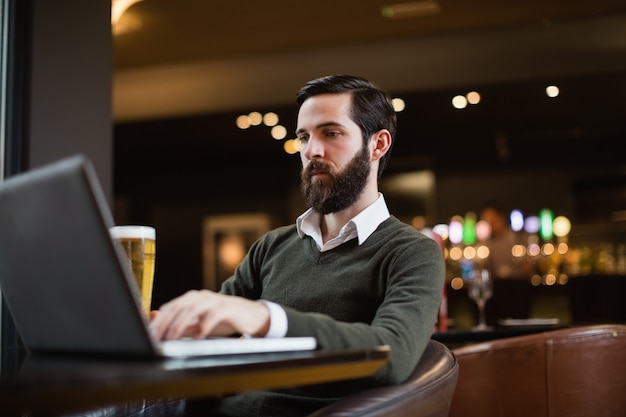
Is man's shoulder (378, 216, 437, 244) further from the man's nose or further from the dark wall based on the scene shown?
the dark wall

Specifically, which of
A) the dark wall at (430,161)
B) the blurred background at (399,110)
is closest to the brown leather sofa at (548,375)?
the blurred background at (399,110)

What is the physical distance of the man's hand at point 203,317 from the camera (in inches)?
40.9

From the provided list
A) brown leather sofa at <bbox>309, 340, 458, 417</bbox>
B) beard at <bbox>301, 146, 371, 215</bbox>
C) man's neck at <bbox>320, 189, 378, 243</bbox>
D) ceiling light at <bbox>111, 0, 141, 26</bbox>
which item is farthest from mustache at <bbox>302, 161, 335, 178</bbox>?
ceiling light at <bbox>111, 0, 141, 26</bbox>

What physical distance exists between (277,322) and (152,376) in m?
0.36

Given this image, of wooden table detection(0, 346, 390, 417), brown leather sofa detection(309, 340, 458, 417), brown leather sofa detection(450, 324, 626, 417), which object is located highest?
wooden table detection(0, 346, 390, 417)

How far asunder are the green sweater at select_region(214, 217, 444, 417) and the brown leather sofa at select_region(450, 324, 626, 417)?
0.71m

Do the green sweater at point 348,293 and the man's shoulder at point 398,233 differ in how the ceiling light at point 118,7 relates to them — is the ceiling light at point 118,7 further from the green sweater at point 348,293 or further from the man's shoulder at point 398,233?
the man's shoulder at point 398,233

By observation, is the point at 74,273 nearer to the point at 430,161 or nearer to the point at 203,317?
the point at 203,317

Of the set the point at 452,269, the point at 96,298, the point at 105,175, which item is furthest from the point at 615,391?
the point at 452,269

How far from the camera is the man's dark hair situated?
1804mm

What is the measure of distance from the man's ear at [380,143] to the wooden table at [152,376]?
2.93 ft

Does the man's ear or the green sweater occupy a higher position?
the man's ear

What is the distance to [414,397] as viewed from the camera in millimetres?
1251

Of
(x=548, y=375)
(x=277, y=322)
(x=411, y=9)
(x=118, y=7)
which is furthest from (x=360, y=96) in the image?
(x=411, y=9)
